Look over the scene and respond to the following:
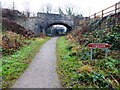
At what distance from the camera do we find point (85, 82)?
3506 millimetres

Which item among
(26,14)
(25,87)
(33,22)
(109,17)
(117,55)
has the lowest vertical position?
(25,87)

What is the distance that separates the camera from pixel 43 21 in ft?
74.1

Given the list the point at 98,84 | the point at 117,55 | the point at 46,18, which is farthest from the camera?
the point at 46,18

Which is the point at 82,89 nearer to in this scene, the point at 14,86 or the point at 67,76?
the point at 67,76

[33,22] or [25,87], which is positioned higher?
[33,22]

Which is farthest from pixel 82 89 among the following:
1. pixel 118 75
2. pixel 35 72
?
pixel 35 72

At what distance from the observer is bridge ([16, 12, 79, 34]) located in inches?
803

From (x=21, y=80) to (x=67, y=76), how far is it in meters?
1.78

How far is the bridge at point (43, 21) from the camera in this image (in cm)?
2039

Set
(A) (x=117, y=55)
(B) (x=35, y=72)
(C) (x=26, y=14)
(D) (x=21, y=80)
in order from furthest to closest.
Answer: (C) (x=26, y=14), (A) (x=117, y=55), (B) (x=35, y=72), (D) (x=21, y=80)

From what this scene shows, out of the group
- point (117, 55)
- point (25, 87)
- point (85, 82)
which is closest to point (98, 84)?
point (85, 82)

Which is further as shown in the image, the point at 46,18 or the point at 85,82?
the point at 46,18

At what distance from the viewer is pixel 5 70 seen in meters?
4.53

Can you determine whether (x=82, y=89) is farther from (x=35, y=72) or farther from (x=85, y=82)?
(x=35, y=72)
